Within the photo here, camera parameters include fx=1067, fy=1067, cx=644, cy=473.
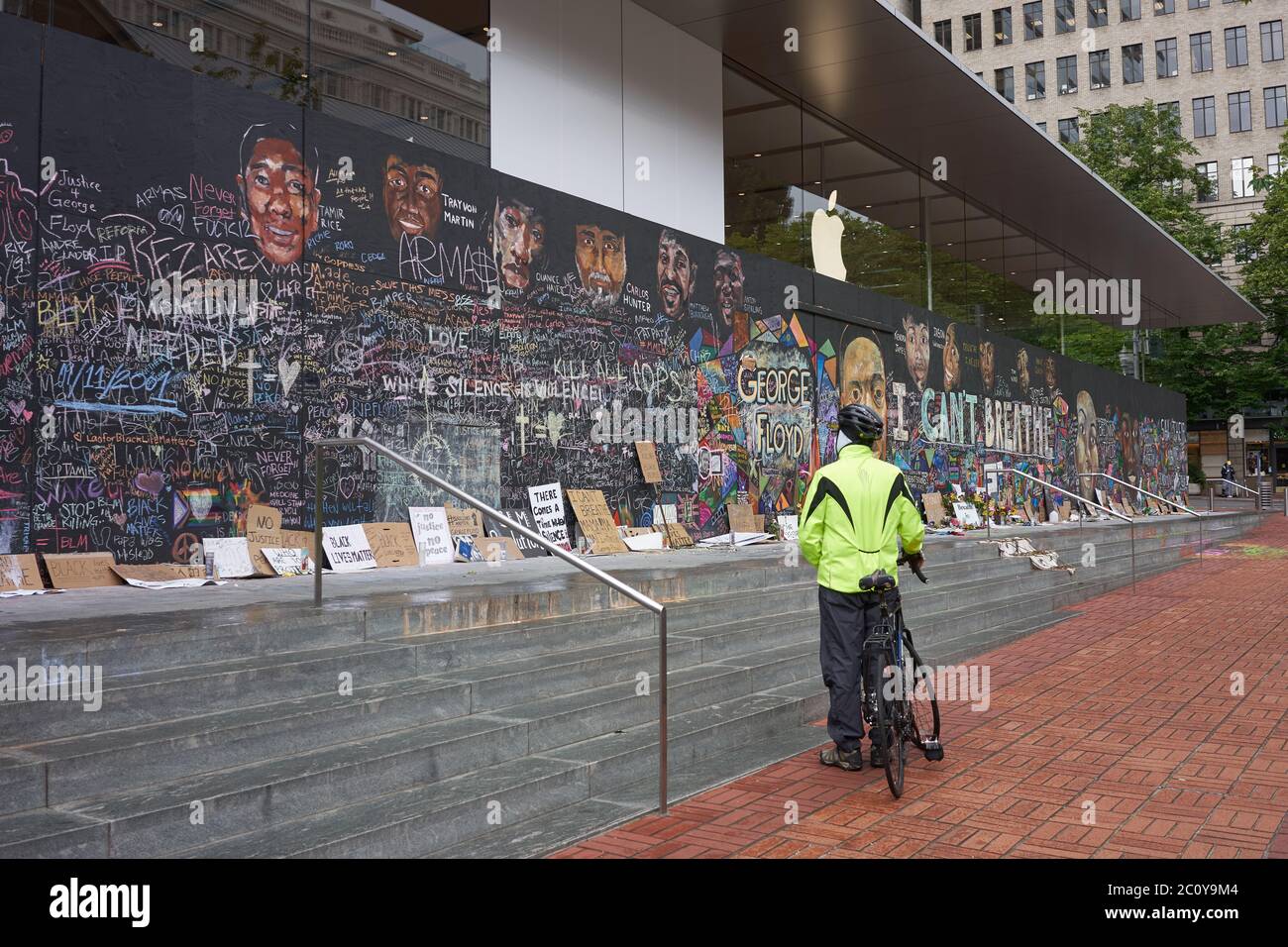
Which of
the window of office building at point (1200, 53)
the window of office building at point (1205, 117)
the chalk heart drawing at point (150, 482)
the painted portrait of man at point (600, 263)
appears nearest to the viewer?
the chalk heart drawing at point (150, 482)

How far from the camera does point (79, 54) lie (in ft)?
25.3

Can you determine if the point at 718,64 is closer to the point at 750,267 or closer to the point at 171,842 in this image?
the point at 750,267

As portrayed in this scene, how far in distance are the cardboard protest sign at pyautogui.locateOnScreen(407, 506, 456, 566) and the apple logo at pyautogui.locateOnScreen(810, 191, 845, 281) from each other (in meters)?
9.62

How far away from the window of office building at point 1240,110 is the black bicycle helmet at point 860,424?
2468 inches

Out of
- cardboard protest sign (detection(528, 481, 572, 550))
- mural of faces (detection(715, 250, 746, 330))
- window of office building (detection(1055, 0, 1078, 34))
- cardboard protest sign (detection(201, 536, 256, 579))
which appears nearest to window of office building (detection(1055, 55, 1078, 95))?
window of office building (detection(1055, 0, 1078, 34))

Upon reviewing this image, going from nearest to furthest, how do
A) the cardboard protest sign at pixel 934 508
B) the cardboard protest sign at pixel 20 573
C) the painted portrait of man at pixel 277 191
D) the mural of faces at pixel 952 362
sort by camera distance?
1. the cardboard protest sign at pixel 20 573
2. the painted portrait of man at pixel 277 191
3. the cardboard protest sign at pixel 934 508
4. the mural of faces at pixel 952 362

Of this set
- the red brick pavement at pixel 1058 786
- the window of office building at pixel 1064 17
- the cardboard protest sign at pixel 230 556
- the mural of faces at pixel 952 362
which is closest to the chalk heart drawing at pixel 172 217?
the cardboard protest sign at pixel 230 556

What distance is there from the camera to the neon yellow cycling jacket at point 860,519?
5504mm

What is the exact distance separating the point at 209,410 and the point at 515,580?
108 inches

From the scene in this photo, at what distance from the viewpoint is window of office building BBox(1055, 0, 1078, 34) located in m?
60.2

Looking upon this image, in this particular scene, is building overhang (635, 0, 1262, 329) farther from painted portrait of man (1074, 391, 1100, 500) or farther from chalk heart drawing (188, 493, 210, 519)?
chalk heart drawing (188, 493, 210, 519)

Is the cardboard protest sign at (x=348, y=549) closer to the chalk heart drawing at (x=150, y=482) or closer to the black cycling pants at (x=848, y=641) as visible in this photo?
the chalk heart drawing at (x=150, y=482)

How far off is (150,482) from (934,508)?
1545 centimetres

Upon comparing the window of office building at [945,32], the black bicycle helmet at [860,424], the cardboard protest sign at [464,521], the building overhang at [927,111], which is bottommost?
the cardboard protest sign at [464,521]
